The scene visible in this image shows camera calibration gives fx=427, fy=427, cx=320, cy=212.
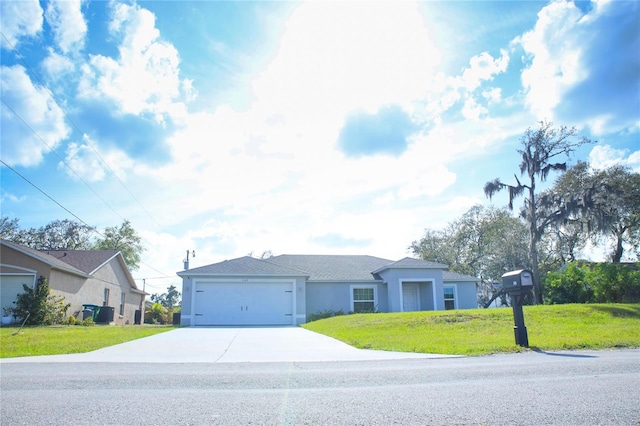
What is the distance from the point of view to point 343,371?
6.73 m

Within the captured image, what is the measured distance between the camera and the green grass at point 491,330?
9.52 m

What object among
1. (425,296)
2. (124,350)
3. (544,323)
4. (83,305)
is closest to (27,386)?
(124,350)

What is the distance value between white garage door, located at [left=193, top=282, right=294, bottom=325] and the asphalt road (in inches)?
563

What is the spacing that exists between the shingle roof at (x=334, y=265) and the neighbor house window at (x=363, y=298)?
607 mm

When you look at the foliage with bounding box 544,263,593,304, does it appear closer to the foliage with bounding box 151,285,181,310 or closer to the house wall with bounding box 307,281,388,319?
the house wall with bounding box 307,281,388,319

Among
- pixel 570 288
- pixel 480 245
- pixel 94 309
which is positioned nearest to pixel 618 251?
pixel 480 245

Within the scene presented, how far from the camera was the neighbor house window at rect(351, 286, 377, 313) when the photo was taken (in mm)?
24516

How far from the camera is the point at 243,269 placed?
22484mm

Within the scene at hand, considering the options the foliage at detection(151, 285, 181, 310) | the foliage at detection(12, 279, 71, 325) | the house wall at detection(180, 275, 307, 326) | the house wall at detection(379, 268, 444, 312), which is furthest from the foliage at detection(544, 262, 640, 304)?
the foliage at detection(151, 285, 181, 310)

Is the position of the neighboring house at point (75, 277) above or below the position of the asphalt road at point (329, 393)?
above

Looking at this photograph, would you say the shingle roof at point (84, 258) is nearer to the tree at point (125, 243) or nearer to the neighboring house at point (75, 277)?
the neighboring house at point (75, 277)

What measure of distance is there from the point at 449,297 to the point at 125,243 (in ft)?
121

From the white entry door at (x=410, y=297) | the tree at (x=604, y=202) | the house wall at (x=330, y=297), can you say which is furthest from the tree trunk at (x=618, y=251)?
the house wall at (x=330, y=297)

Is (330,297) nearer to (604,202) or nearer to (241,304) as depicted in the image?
(241,304)
